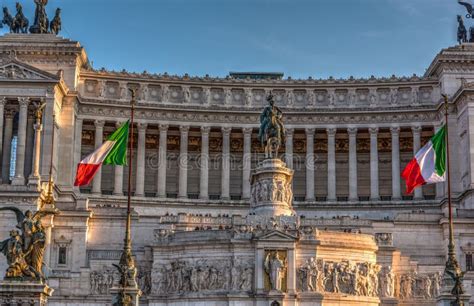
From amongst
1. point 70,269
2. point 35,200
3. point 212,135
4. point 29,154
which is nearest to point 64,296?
point 70,269

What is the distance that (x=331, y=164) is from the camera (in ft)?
327

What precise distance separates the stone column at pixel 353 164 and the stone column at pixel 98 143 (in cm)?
2669

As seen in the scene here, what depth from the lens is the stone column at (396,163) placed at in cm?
9794

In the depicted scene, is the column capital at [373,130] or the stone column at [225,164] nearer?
the stone column at [225,164]

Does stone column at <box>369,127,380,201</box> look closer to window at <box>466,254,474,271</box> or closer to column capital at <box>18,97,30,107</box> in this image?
window at <box>466,254,474,271</box>

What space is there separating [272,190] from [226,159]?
29773 mm

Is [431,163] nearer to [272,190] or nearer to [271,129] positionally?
[272,190]

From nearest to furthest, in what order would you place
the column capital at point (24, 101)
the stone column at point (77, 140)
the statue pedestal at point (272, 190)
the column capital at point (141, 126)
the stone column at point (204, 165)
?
the statue pedestal at point (272, 190)
the column capital at point (24, 101)
the stone column at point (77, 140)
the stone column at point (204, 165)
the column capital at point (141, 126)

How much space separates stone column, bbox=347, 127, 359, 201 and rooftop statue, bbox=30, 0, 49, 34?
3524 cm

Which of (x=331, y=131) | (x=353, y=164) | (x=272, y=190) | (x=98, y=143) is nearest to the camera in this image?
(x=272, y=190)

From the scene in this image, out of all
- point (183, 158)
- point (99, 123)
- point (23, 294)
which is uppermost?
point (99, 123)

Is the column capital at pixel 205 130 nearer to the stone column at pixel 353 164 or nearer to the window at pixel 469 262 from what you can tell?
the stone column at pixel 353 164

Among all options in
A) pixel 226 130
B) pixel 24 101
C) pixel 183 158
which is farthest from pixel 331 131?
pixel 24 101

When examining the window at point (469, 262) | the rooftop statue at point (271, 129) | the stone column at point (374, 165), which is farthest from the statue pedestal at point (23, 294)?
the stone column at point (374, 165)
